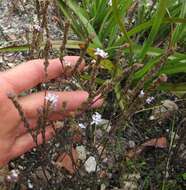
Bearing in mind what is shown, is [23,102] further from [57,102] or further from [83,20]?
[83,20]

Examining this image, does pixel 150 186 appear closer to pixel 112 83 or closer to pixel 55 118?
pixel 55 118

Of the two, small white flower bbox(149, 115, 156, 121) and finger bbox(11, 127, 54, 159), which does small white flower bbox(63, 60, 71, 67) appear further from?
small white flower bbox(149, 115, 156, 121)

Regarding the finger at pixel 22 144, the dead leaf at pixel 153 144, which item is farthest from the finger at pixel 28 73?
the dead leaf at pixel 153 144

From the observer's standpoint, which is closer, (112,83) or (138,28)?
(112,83)

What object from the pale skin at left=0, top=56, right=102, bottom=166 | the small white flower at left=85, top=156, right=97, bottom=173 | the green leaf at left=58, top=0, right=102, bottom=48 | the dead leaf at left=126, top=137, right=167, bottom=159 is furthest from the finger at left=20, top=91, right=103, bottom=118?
the green leaf at left=58, top=0, right=102, bottom=48

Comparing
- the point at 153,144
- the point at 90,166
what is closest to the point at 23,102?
the point at 90,166

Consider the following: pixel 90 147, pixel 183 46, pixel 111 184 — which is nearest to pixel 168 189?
pixel 111 184

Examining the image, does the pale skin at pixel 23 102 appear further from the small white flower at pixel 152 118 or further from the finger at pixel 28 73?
the small white flower at pixel 152 118
